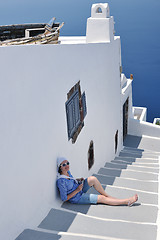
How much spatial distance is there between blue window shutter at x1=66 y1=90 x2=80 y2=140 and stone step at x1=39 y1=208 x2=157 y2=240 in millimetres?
1384

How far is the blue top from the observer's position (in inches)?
160

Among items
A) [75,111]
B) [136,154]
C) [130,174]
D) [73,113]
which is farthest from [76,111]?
[136,154]

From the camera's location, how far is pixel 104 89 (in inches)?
293

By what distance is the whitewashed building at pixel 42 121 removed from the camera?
2.96 m

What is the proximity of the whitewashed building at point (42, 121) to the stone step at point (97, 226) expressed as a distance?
176mm

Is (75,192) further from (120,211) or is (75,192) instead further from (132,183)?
(132,183)

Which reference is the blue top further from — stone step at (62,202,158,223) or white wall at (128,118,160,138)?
white wall at (128,118,160,138)

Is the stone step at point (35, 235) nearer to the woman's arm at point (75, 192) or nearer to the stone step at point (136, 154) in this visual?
the woman's arm at point (75, 192)

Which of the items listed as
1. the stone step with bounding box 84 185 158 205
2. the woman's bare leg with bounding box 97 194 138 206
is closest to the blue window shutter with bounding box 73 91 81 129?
the stone step with bounding box 84 185 158 205

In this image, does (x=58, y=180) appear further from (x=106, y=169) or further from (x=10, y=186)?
(x=106, y=169)

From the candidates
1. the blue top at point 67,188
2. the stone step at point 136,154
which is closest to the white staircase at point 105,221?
the blue top at point 67,188

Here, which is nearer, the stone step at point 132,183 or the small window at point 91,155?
the stone step at point 132,183

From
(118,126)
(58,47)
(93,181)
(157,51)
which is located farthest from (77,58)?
(157,51)

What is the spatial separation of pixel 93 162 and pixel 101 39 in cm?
334
